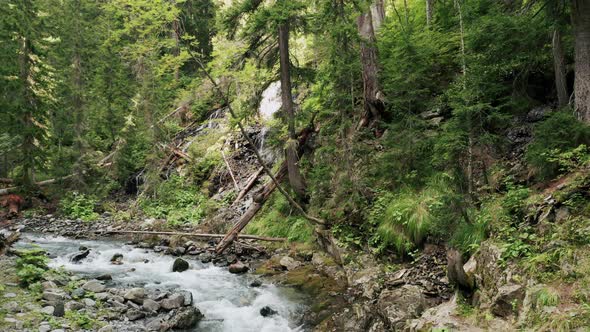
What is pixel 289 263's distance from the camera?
423 inches

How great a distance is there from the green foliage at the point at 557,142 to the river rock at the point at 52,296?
30.0 feet

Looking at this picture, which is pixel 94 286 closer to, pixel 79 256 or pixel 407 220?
pixel 79 256

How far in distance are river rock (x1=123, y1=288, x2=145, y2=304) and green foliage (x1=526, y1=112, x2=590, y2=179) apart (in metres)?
8.09

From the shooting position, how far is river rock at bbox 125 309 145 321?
7.57m

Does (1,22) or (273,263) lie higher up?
(1,22)

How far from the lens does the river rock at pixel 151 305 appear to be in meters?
8.00

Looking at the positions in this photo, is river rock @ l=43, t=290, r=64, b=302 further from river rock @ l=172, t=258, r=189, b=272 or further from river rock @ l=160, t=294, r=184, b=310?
river rock @ l=172, t=258, r=189, b=272

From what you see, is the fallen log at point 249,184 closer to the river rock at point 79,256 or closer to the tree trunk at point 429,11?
the river rock at point 79,256

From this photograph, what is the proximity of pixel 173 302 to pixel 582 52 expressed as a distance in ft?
30.0

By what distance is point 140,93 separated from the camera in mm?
20156

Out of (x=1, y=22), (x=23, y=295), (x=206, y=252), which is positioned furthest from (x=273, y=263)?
(x=1, y=22)

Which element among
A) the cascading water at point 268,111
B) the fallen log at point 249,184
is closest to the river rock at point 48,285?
the fallen log at point 249,184

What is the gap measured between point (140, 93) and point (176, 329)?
1568 cm

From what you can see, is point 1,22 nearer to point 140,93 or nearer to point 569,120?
point 140,93
